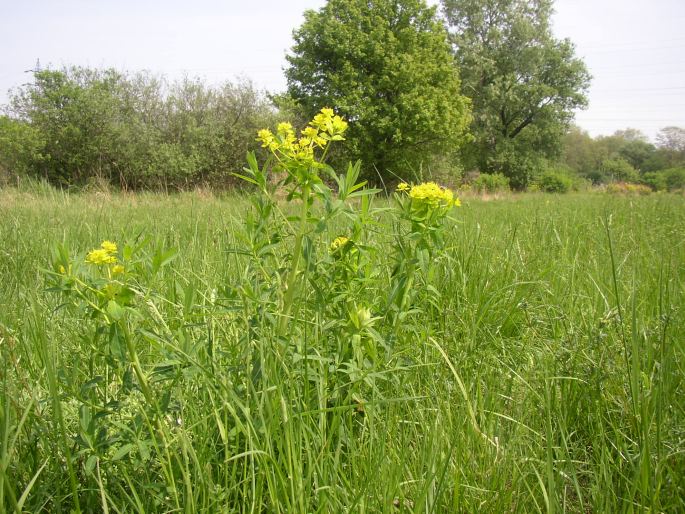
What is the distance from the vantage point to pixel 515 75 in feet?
102

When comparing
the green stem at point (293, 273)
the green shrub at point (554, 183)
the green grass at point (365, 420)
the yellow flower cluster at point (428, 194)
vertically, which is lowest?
the green grass at point (365, 420)

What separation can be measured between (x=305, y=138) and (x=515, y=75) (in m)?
34.5

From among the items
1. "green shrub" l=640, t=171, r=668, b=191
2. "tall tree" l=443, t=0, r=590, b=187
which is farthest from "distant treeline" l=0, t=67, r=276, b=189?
"green shrub" l=640, t=171, r=668, b=191

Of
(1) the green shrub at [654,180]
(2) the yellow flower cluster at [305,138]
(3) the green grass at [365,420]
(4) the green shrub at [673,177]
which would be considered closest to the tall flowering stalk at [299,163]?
(2) the yellow flower cluster at [305,138]

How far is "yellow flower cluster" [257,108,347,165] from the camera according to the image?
3.99 feet

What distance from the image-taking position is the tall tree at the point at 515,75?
30.6m

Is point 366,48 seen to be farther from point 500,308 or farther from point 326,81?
point 500,308

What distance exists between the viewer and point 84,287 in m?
0.92

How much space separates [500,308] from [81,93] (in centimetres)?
1868

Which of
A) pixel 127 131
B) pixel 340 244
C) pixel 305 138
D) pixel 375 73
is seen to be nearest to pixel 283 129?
pixel 305 138

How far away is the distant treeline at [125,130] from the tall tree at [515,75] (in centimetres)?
1885

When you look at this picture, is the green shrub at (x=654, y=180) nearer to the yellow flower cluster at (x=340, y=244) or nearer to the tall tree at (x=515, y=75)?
the tall tree at (x=515, y=75)

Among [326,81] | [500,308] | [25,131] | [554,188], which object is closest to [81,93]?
[25,131]

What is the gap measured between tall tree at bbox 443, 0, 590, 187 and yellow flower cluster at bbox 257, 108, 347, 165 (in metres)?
32.2
